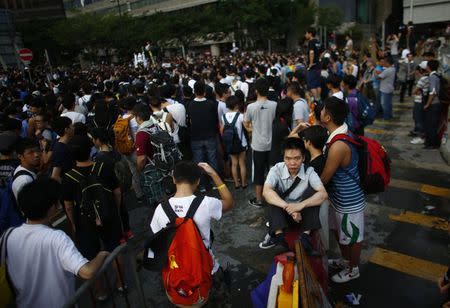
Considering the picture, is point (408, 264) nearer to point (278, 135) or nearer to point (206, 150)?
point (278, 135)

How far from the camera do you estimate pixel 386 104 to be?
10266 mm

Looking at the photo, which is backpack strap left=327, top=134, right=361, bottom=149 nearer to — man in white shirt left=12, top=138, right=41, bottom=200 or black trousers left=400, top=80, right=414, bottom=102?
man in white shirt left=12, top=138, right=41, bottom=200

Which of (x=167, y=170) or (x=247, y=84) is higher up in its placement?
(x=247, y=84)

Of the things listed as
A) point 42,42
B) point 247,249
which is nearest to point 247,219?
point 247,249

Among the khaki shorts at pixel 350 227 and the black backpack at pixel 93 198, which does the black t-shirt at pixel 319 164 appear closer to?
the khaki shorts at pixel 350 227

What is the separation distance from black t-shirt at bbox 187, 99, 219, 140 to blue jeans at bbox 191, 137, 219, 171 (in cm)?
9

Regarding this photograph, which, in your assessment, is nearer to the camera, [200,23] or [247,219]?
[247,219]

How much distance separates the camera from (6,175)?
4.33m

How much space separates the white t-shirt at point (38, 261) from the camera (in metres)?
2.50

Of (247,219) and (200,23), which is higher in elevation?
(200,23)

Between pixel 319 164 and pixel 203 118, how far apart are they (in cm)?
290

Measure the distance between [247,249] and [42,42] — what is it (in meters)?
52.2

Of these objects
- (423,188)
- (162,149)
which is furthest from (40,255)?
(423,188)

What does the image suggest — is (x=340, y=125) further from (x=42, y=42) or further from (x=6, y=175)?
(x=42, y=42)
